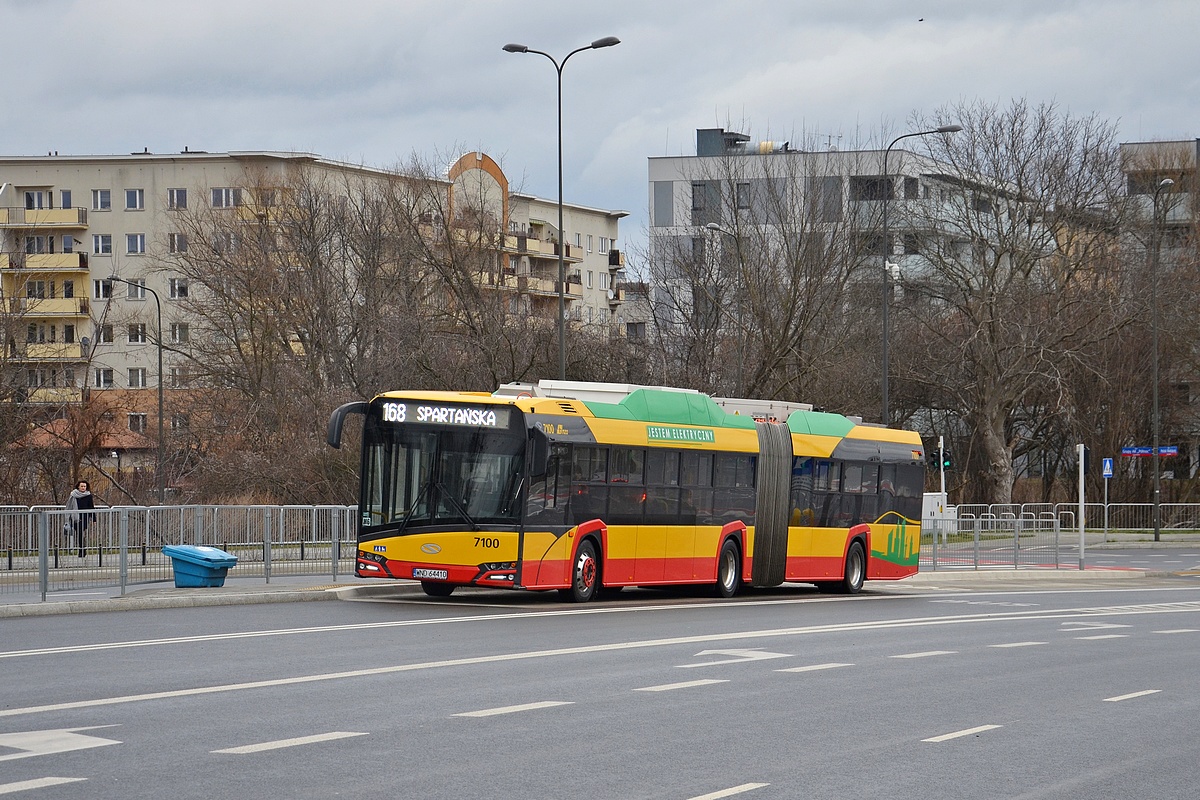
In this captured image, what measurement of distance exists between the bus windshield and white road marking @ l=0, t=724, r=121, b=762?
12.7 metres

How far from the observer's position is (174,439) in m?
54.8

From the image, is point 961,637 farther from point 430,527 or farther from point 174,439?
point 174,439

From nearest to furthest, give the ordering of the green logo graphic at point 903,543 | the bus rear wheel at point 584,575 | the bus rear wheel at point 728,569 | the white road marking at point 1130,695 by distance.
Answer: the white road marking at point 1130,695
the bus rear wheel at point 584,575
the bus rear wheel at point 728,569
the green logo graphic at point 903,543

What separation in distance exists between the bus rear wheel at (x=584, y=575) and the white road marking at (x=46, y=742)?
14.0 m

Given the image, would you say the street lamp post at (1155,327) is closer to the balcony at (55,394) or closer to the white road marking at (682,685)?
the balcony at (55,394)

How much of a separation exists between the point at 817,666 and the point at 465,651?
11.7ft

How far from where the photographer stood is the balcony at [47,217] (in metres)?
95.4

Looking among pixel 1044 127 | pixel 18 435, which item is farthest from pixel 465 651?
pixel 1044 127

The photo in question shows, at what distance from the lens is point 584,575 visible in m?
24.4

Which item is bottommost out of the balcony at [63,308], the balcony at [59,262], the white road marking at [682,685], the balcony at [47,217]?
the white road marking at [682,685]

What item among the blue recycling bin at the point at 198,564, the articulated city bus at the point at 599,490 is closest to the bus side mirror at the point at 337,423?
the articulated city bus at the point at 599,490

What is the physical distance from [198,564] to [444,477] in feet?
14.4

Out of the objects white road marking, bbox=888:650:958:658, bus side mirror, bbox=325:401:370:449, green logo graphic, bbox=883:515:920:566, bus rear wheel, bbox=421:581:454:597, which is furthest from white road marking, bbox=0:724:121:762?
green logo graphic, bbox=883:515:920:566

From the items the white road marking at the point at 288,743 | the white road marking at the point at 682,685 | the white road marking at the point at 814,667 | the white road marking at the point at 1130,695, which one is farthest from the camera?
the white road marking at the point at 814,667
